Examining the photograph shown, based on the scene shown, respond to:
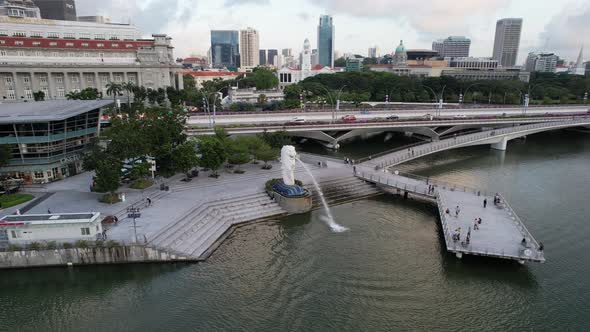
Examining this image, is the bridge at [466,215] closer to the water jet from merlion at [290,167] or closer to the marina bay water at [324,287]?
the marina bay water at [324,287]

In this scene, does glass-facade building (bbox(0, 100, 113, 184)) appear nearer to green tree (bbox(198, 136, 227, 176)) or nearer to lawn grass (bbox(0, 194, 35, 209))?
lawn grass (bbox(0, 194, 35, 209))

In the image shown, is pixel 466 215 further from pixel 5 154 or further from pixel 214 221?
pixel 5 154

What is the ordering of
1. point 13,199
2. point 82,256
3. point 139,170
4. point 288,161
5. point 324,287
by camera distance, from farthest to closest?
point 139,170 < point 288,161 < point 13,199 < point 82,256 < point 324,287

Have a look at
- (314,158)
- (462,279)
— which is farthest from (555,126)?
(462,279)

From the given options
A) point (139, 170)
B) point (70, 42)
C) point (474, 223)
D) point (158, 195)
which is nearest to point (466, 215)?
point (474, 223)

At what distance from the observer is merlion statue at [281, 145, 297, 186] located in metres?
39.2

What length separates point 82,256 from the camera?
29531 millimetres

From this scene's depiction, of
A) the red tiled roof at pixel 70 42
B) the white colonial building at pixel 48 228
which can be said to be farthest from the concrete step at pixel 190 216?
the red tiled roof at pixel 70 42

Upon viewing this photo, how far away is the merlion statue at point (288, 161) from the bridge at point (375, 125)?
66.2 feet

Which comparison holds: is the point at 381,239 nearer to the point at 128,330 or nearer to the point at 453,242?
the point at 453,242

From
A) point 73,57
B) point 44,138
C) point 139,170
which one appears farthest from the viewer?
point 73,57

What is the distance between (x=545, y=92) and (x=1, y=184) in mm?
152791

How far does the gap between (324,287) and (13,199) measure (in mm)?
32038

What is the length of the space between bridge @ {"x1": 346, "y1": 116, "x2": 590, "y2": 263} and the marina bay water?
129 cm
